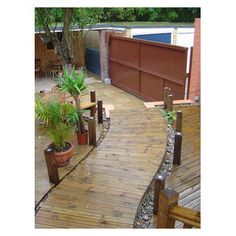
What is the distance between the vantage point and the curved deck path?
263cm

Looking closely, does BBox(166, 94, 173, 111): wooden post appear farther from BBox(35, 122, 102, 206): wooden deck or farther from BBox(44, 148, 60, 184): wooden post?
BBox(44, 148, 60, 184): wooden post

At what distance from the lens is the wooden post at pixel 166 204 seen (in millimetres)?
1645

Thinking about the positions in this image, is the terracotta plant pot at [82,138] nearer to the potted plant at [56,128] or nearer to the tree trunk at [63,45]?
the potted plant at [56,128]

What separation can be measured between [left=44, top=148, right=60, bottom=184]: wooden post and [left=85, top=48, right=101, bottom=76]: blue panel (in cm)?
852

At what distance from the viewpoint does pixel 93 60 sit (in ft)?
38.7

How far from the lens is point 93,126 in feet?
13.8

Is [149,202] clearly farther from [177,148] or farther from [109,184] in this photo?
[177,148]

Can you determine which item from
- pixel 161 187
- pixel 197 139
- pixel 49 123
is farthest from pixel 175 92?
pixel 161 187

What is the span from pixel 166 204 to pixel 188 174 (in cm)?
215

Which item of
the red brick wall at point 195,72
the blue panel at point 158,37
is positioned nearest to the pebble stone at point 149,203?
the red brick wall at point 195,72

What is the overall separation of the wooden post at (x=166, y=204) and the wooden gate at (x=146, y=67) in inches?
212

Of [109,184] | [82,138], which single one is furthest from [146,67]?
[109,184]

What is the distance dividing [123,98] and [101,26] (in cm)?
293

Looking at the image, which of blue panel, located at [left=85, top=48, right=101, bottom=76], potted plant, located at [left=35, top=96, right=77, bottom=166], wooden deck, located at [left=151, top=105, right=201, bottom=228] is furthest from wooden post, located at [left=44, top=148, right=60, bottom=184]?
blue panel, located at [left=85, top=48, right=101, bottom=76]
